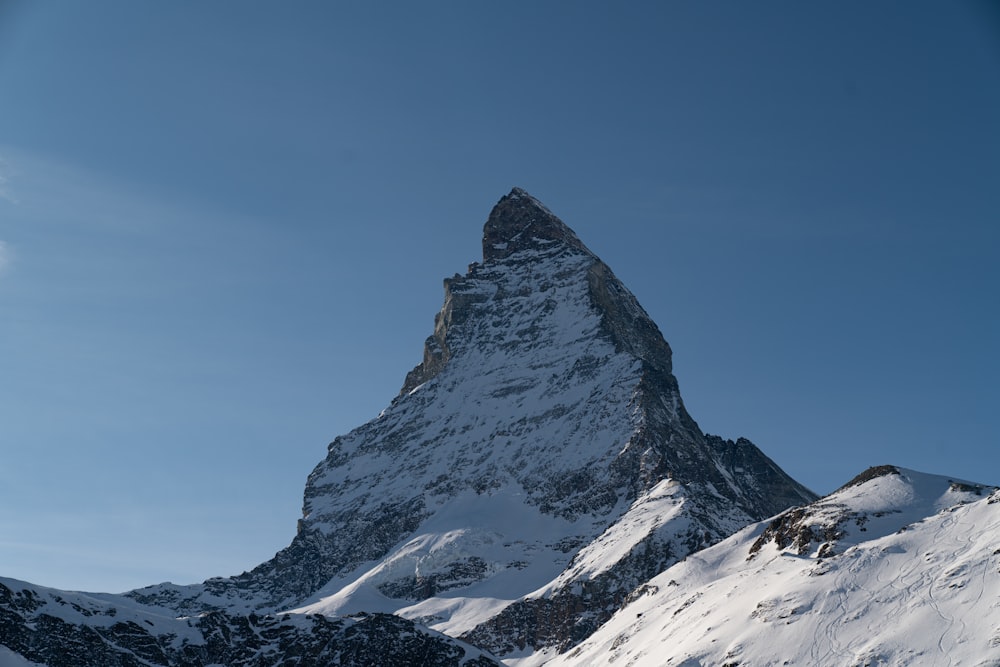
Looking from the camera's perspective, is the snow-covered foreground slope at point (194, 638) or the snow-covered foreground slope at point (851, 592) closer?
the snow-covered foreground slope at point (851, 592)

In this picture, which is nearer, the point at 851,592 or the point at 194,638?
the point at 851,592

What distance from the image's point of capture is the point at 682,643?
12775 cm

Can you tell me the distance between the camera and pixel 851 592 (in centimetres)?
11875

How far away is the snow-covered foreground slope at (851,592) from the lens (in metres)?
107

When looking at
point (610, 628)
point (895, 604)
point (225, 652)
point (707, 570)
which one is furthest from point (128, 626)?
point (895, 604)

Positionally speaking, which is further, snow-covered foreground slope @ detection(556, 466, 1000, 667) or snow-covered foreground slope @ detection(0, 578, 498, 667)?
snow-covered foreground slope @ detection(0, 578, 498, 667)

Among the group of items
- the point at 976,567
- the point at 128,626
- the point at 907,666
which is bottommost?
the point at 907,666

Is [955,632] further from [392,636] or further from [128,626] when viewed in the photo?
[128,626]

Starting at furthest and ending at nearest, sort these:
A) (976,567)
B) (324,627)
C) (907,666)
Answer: (324,627), (976,567), (907,666)

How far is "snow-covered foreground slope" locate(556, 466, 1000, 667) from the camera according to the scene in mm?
107125

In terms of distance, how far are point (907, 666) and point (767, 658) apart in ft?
47.5

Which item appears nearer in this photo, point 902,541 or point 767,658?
point 767,658

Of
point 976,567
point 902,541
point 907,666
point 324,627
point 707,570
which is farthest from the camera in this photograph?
point 324,627

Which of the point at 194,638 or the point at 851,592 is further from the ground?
the point at 194,638
